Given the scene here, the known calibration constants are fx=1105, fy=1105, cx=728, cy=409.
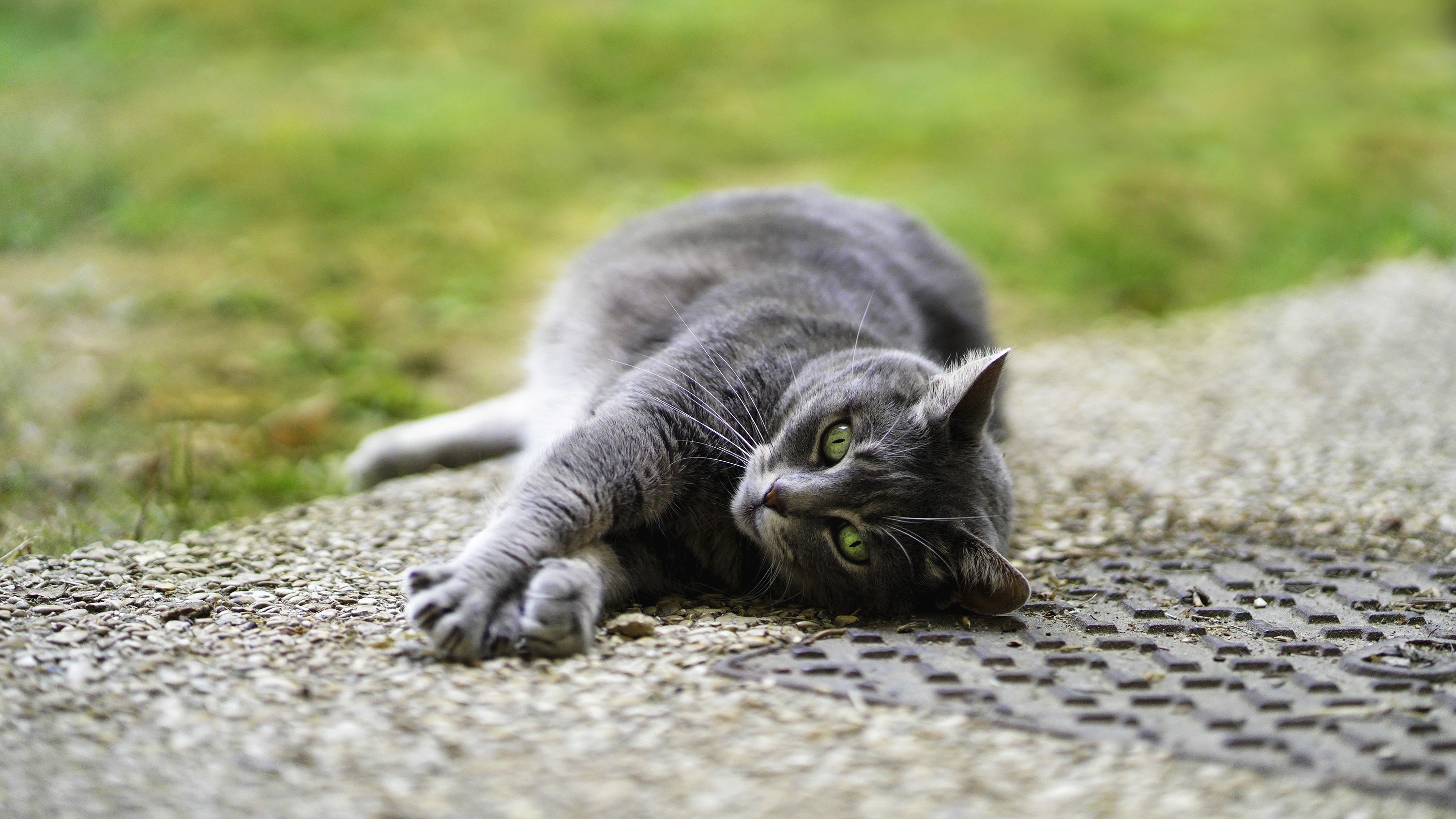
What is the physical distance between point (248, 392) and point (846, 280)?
94.0 inches

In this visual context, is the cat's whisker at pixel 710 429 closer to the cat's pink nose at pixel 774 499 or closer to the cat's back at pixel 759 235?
the cat's pink nose at pixel 774 499

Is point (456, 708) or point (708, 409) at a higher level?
point (708, 409)

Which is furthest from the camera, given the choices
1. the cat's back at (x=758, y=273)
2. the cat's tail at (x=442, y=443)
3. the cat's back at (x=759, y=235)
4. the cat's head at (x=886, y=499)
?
the cat's tail at (x=442, y=443)

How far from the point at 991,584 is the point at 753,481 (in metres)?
0.50

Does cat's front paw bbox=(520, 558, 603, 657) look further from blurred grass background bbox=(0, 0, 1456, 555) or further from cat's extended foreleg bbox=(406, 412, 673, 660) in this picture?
blurred grass background bbox=(0, 0, 1456, 555)

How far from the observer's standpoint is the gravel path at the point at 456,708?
147cm

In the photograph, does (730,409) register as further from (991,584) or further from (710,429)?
(991,584)

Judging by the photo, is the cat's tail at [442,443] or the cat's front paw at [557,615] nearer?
the cat's front paw at [557,615]

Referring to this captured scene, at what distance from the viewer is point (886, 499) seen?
83.9 inches

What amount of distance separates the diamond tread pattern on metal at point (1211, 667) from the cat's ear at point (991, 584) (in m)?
0.05

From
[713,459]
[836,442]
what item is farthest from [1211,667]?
[713,459]

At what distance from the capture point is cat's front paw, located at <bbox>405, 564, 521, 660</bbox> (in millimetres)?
1862

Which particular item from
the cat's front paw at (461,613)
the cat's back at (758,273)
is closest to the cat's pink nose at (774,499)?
the cat's front paw at (461,613)

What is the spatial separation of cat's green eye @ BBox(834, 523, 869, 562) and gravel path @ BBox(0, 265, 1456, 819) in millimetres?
152
